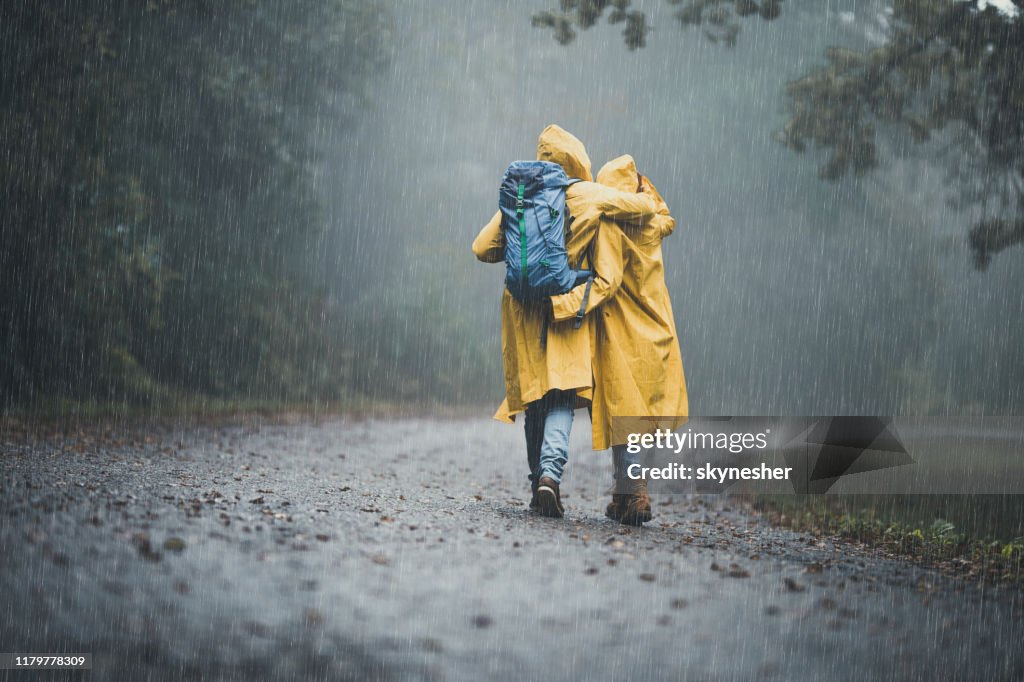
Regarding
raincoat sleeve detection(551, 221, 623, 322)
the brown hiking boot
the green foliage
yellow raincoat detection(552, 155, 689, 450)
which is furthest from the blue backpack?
the green foliage

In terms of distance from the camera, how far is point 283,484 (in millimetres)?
6949

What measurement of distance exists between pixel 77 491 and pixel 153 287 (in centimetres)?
1037

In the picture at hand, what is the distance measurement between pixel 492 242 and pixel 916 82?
19.0ft

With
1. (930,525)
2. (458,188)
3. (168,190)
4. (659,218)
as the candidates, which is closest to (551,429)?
(659,218)

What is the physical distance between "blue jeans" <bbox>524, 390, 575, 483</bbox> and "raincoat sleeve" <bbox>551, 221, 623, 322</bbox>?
0.50 meters

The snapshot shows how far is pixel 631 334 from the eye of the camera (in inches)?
232

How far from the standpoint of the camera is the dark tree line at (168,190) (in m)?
12.8

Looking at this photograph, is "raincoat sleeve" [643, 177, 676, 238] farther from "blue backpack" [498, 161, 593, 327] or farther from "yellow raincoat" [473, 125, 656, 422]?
"blue backpack" [498, 161, 593, 327]

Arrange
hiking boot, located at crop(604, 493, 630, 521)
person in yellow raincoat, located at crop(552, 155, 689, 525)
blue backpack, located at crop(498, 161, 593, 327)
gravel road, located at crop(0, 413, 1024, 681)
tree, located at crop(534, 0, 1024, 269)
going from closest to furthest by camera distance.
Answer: gravel road, located at crop(0, 413, 1024, 681) < blue backpack, located at crop(498, 161, 593, 327) < person in yellow raincoat, located at crop(552, 155, 689, 525) < hiking boot, located at crop(604, 493, 630, 521) < tree, located at crop(534, 0, 1024, 269)

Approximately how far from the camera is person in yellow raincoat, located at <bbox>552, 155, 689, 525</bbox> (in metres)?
5.75

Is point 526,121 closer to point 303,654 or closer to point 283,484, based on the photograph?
point 283,484

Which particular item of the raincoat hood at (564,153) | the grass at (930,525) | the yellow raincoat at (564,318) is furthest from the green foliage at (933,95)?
the raincoat hood at (564,153)

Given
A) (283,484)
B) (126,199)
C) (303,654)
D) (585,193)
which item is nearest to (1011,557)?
(585,193)

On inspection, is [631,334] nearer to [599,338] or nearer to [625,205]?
[599,338]
